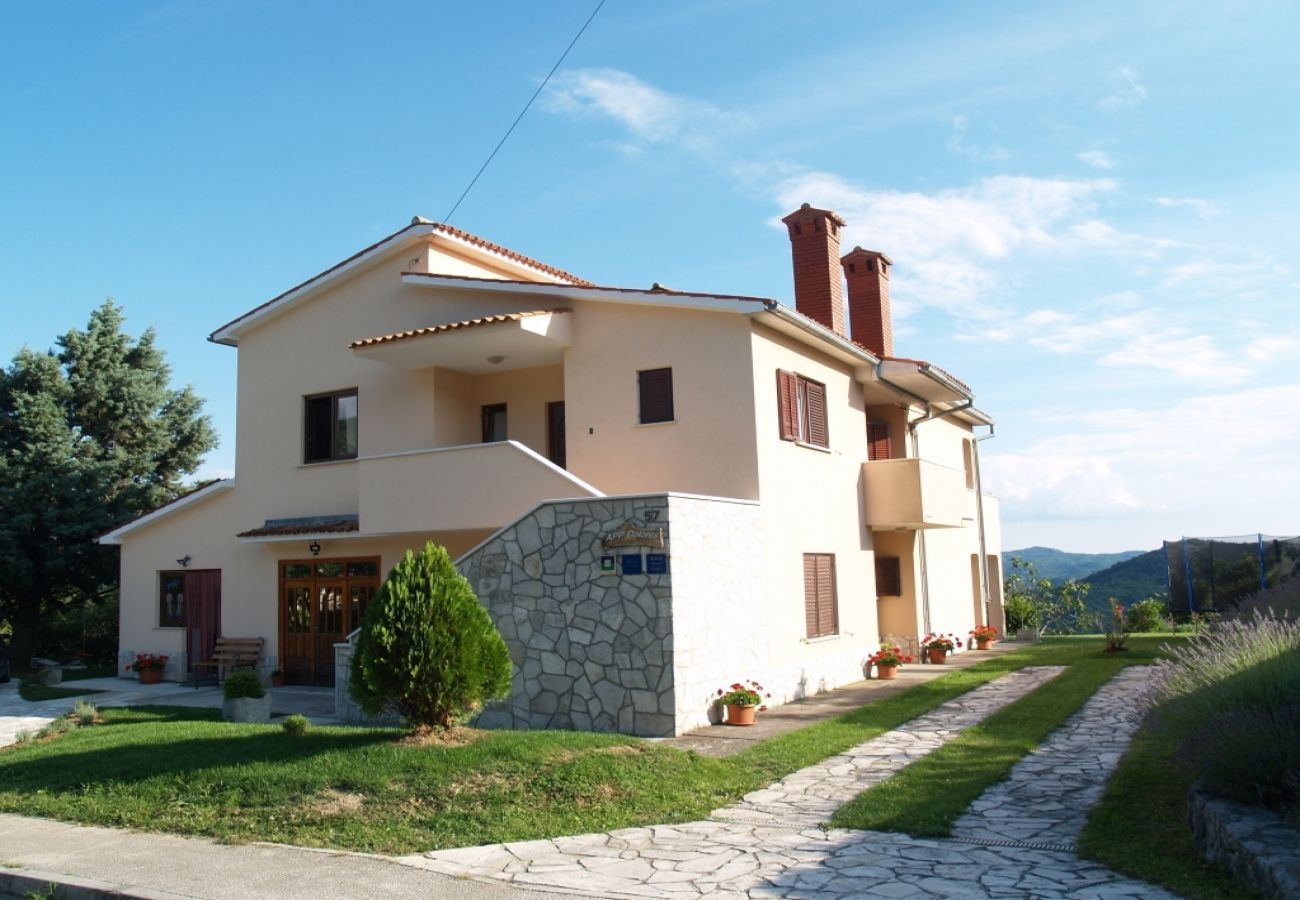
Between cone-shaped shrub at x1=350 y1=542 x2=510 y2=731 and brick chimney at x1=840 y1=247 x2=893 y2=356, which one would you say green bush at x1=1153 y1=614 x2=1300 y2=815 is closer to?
cone-shaped shrub at x1=350 y1=542 x2=510 y2=731

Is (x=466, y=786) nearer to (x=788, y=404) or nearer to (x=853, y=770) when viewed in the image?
(x=853, y=770)

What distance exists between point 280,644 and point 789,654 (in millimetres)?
9924

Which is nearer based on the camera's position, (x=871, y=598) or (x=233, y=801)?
(x=233, y=801)

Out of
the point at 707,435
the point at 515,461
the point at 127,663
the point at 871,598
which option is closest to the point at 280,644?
the point at 127,663

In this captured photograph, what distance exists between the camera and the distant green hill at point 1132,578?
52281mm

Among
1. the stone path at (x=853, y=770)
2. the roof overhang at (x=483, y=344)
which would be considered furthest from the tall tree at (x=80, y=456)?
the stone path at (x=853, y=770)

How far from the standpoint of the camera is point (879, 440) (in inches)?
870

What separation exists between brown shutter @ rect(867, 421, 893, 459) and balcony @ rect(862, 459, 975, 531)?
1677 mm

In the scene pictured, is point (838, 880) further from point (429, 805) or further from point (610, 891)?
point (429, 805)

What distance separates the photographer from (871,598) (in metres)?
19.5

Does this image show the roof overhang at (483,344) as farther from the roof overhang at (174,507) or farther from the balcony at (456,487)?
the roof overhang at (174,507)

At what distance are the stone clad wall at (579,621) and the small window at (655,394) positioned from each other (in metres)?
3.45

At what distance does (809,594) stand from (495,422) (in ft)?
21.8

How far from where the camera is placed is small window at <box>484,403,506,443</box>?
1900 cm
